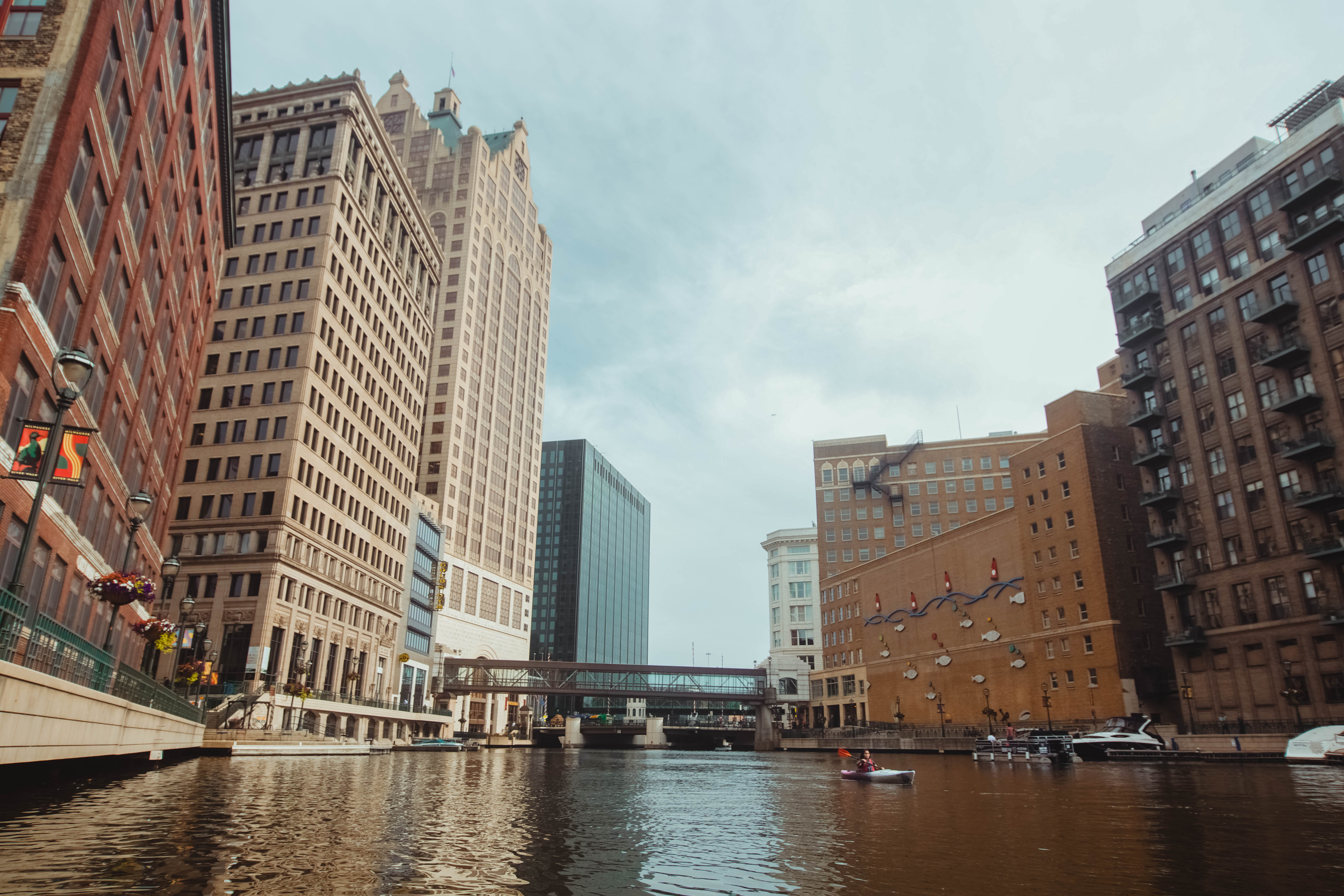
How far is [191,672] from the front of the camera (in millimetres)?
48781

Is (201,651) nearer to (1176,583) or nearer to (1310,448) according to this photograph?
(1176,583)

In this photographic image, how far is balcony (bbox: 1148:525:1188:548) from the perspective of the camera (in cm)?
7506

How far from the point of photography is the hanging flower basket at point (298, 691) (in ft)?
240

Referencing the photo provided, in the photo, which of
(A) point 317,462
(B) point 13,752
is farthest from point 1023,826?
(A) point 317,462

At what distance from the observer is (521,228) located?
176 m

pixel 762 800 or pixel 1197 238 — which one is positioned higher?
pixel 1197 238

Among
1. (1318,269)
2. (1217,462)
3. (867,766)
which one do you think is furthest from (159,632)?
(1318,269)

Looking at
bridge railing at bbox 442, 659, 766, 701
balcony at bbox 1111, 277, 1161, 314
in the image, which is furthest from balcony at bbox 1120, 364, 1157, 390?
bridge railing at bbox 442, 659, 766, 701

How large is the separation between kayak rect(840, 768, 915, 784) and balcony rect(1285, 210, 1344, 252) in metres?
50.7

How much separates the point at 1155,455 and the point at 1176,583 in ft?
38.3

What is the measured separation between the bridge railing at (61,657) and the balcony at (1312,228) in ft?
256

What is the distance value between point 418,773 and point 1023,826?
34381 millimetres

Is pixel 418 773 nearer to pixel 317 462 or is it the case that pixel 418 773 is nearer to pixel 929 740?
pixel 317 462

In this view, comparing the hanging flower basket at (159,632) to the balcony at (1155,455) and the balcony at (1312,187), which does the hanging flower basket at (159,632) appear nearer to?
the balcony at (1155,455)
